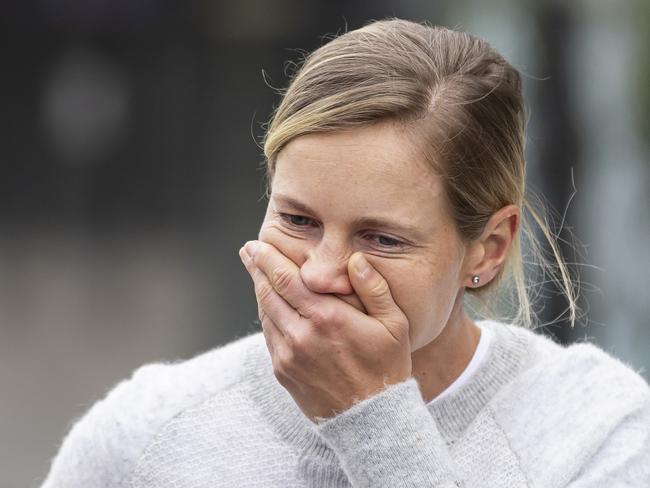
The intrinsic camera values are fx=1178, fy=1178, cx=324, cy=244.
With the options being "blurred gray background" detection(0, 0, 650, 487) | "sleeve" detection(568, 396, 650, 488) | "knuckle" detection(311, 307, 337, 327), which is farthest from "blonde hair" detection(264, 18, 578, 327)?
"blurred gray background" detection(0, 0, 650, 487)

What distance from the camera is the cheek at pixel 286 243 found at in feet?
8.03

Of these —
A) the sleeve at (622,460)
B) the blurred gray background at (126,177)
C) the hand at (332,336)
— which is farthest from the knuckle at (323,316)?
the blurred gray background at (126,177)

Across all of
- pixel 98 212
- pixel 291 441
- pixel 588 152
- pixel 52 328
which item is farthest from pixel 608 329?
pixel 98 212

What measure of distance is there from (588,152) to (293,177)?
438cm

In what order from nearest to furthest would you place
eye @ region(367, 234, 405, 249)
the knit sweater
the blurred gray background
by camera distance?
eye @ region(367, 234, 405, 249) < the knit sweater < the blurred gray background

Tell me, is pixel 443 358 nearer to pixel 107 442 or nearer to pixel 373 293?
pixel 373 293

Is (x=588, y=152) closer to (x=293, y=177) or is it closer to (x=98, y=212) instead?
(x=293, y=177)

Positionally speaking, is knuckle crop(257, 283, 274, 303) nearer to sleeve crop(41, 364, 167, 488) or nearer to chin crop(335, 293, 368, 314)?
chin crop(335, 293, 368, 314)

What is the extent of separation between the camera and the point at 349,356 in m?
2.38

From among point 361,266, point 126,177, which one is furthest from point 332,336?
point 126,177

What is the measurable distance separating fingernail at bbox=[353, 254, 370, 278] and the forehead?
0.43 feet

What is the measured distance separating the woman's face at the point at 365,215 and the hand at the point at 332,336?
1.4 inches

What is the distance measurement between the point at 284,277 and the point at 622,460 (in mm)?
841

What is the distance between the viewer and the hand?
236 cm
